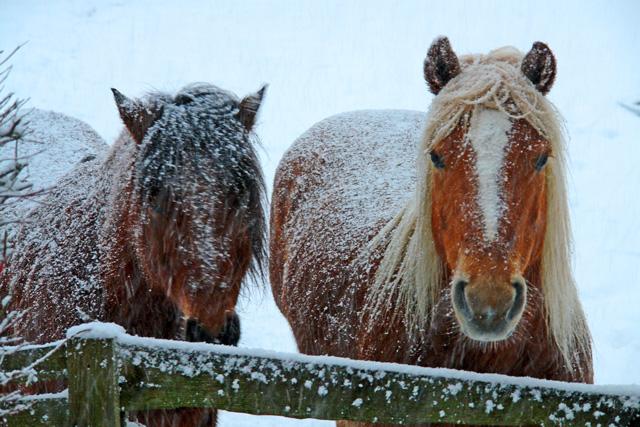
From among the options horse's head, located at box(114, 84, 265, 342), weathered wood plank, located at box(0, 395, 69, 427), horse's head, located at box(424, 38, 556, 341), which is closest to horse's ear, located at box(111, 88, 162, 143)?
horse's head, located at box(114, 84, 265, 342)

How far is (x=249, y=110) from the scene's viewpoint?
7.89 feet

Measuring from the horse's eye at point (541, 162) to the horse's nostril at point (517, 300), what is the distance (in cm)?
46

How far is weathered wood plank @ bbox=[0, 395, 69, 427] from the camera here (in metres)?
1.77

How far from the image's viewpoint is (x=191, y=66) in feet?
36.6

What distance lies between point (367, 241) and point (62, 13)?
12.7 m

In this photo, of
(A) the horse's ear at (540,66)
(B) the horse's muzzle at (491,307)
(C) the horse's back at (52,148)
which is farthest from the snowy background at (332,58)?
(B) the horse's muzzle at (491,307)

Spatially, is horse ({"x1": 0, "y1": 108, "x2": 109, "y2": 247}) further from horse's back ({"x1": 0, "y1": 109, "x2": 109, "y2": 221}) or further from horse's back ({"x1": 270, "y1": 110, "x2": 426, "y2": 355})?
horse's back ({"x1": 270, "y1": 110, "x2": 426, "y2": 355})

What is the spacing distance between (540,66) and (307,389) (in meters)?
1.51

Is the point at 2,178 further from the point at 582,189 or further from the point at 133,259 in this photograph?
the point at 582,189

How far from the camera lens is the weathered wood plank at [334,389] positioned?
1.70m

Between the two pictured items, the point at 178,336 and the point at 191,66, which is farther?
the point at 191,66

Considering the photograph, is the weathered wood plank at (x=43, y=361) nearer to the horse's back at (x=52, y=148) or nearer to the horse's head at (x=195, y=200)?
the horse's head at (x=195, y=200)

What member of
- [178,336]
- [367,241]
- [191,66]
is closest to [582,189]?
[367,241]

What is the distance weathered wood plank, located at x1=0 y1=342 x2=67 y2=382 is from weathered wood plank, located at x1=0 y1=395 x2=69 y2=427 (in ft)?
0.25
